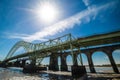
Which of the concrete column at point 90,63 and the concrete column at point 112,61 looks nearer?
the concrete column at point 112,61

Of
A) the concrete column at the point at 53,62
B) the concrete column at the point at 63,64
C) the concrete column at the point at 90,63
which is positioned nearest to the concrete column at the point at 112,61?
the concrete column at the point at 90,63

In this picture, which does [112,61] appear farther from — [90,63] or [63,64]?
[63,64]

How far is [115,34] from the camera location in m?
24.2

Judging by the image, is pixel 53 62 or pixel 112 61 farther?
pixel 53 62

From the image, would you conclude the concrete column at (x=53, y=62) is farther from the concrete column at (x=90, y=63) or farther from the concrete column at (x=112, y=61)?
the concrete column at (x=112, y=61)

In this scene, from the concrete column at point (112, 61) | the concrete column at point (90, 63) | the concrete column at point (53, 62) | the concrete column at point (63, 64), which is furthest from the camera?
the concrete column at point (53, 62)

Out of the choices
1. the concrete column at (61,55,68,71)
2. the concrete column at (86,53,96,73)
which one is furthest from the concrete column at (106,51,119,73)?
the concrete column at (61,55,68,71)

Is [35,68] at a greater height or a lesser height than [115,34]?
lesser

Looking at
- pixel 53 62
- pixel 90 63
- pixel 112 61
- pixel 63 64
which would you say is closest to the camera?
pixel 112 61

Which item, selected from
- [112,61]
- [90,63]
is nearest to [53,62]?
[90,63]

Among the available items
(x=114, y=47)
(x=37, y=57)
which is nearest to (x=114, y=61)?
(x=114, y=47)

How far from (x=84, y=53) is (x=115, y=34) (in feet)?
55.5

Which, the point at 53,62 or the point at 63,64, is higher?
the point at 53,62

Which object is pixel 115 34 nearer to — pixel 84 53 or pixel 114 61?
pixel 114 61
